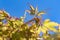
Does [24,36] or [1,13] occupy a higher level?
[1,13]

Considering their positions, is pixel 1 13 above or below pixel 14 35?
above

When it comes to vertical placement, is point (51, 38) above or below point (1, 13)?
below

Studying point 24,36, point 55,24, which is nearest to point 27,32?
point 24,36

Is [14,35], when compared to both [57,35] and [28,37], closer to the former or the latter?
[28,37]

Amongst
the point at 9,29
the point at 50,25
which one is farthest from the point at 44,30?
the point at 9,29

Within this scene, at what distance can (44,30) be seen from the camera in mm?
734

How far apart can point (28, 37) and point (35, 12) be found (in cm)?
11

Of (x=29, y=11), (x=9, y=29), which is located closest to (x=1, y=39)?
(x=9, y=29)

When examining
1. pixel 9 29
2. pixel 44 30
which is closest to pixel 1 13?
pixel 9 29

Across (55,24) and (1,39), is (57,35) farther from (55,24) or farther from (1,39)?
(1,39)

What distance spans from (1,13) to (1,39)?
0.12 m

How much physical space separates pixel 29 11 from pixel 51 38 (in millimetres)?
159

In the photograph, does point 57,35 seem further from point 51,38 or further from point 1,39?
point 1,39

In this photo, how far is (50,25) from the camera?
745mm
